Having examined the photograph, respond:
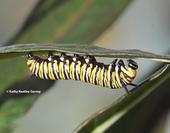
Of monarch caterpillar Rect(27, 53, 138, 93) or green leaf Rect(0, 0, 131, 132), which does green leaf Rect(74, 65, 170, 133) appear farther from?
green leaf Rect(0, 0, 131, 132)

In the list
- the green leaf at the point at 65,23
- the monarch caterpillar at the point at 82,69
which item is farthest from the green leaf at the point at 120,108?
the green leaf at the point at 65,23

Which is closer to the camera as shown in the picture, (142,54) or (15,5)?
(142,54)

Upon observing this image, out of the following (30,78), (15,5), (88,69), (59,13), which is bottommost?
(88,69)

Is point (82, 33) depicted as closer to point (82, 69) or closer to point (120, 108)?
point (82, 69)

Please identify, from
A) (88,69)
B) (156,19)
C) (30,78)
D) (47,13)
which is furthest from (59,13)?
(88,69)

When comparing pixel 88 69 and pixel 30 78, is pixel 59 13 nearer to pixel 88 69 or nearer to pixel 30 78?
pixel 30 78

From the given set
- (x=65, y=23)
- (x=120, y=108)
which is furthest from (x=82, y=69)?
(x=65, y=23)

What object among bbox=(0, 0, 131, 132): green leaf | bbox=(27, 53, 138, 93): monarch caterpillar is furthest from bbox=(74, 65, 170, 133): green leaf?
bbox=(0, 0, 131, 132): green leaf
